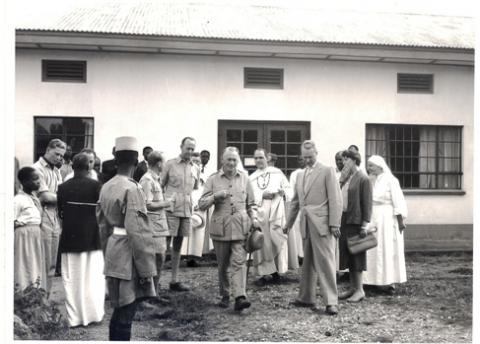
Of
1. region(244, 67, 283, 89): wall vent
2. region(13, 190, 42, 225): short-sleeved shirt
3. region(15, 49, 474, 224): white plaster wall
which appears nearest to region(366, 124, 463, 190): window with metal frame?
region(15, 49, 474, 224): white plaster wall

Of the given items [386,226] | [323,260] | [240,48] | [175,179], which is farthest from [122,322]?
[240,48]

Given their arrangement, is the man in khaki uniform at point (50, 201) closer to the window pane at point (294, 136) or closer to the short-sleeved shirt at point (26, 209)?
the short-sleeved shirt at point (26, 209)

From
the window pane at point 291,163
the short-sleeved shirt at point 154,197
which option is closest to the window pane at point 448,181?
the window pane at point 291,163

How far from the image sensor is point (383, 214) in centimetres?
712

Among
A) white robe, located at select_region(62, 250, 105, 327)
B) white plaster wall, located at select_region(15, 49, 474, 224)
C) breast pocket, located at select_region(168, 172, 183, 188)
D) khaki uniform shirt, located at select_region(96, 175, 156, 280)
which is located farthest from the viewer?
white plaster wall, located at select_region(15, 49, 474, 224)

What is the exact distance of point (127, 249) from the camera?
412cm

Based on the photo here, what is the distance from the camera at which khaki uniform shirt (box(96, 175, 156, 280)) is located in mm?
4047

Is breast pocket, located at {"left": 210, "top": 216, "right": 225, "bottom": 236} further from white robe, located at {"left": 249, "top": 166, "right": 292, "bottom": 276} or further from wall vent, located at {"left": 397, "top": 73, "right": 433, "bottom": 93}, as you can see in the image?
wall vent, located at {"left": 397, "top": 73, "right": 433, "bottom": 93}

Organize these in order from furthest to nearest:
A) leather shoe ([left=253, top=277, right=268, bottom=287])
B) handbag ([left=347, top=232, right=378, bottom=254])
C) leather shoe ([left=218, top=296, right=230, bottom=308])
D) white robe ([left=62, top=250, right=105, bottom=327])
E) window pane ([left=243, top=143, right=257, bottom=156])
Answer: window pane ([left=243, top=143, right=257, bottom=156])
leather shoe ([left=253, top=277, right=268, bottom=287])
handbag ([left=347, top=232, right=378, bottom=254])
leather shoe ([left=218, top=296, right=230, bottom=308])
white robe ([left=62, top=250, right=105, bottom=327])

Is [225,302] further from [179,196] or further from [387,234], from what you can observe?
[387,234]

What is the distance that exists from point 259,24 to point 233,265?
610cm

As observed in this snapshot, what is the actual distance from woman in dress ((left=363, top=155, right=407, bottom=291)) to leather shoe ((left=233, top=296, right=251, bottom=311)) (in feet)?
6.79

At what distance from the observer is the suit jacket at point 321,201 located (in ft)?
19.0

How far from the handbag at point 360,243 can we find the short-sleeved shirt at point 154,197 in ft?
7.40
